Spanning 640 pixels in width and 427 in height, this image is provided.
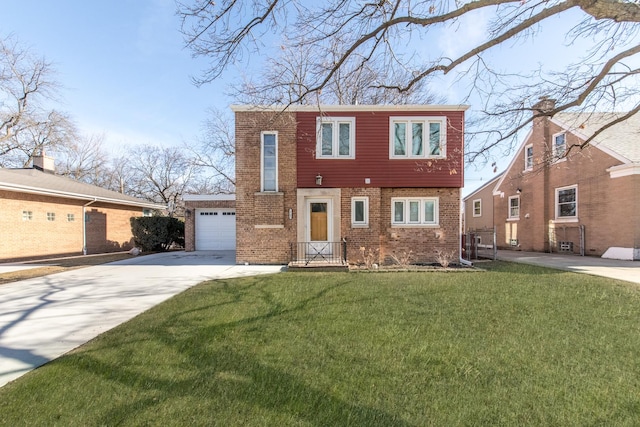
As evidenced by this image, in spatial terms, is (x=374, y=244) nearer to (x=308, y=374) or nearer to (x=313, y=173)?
(x=313, y=173)

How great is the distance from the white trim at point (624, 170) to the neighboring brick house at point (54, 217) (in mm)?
23569

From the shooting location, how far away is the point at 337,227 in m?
10.1

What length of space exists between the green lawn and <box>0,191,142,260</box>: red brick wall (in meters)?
11.7

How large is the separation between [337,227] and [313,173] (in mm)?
2139

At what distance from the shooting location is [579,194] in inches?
508

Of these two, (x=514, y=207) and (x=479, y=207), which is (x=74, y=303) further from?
(x=479, y=207)

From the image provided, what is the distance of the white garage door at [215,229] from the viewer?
15.1m

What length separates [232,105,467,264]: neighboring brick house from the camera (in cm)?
1002

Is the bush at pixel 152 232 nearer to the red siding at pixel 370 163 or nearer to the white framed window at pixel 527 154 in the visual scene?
the red siding at pixel 370 163

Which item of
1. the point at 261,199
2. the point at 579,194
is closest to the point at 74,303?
the point at 261,199

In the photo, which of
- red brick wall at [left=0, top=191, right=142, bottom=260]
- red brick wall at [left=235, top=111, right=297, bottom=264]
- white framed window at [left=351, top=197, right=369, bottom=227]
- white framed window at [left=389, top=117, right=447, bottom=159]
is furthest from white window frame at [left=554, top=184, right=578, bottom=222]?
red brick wall at [left=0, top=191, right=142, bottom=260]

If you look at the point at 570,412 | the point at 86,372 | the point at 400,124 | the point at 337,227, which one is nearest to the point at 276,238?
the point at 337,227

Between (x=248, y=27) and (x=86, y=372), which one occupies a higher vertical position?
(x=248, y=27)

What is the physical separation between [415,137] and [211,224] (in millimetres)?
11212
